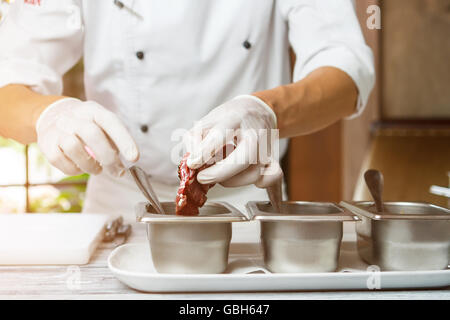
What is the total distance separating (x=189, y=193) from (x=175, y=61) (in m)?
0.61

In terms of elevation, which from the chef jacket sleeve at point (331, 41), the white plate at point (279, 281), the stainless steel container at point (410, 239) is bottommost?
the white plate at point (279, 281)

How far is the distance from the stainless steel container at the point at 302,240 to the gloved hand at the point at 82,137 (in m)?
0.29

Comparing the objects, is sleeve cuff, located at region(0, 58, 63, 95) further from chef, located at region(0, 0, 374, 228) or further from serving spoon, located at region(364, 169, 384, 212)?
serving spoon, located at region(364, 169, 384, 212)

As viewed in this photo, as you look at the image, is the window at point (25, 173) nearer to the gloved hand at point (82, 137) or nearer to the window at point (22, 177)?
the window at point (22, 177)

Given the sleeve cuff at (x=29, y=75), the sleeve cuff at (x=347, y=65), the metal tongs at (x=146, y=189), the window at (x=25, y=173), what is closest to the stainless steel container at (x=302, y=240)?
the metal tongs at (x=146, y=189)

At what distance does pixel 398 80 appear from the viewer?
2924mm

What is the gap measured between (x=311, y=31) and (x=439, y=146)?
69.3 inches

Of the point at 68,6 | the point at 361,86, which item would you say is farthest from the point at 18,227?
the point at 361,86

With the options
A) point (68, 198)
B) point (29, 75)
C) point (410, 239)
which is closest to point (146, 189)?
point (410, 239)

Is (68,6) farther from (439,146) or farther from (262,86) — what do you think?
(439,146)

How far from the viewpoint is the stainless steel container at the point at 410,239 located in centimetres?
71

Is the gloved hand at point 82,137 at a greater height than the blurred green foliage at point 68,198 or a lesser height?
greater

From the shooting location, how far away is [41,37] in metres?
1.28

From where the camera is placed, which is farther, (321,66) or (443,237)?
(321,66)
